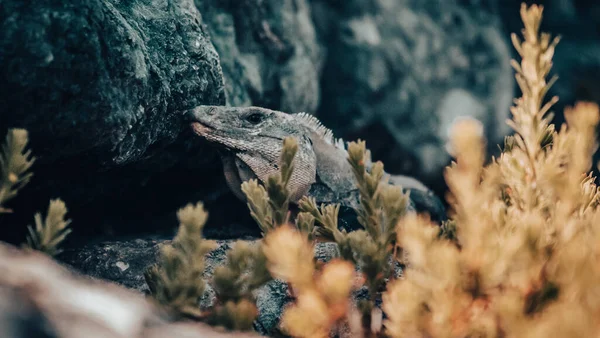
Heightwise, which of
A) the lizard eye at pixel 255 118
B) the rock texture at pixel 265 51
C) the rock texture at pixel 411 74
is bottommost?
the lizard eye at pixel 255 118

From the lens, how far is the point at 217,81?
3.96 meters

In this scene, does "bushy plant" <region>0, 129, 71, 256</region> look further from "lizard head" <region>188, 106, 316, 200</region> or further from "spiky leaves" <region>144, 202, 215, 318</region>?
"lizard head" <region>188, 106, 316, 200</region>

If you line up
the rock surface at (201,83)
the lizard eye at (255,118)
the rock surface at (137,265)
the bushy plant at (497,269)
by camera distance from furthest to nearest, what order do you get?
the lizard eye at (255,118), the rock surface at (137,265), the rock surface at (201,83), the bushy plant at (497,269)

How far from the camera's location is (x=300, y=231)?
248 centimetres

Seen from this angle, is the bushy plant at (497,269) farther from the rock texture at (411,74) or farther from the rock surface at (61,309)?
the rock texture at (411,74)

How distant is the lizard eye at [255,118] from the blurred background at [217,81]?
34 centimetres

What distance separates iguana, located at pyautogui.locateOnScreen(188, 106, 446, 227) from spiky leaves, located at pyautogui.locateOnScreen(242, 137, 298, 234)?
3.27ft

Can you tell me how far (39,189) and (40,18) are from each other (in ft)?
3.38

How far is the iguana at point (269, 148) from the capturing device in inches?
144

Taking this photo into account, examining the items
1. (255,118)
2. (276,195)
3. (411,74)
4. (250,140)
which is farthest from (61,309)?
(411,74)

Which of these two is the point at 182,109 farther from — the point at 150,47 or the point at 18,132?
the point at 18,132

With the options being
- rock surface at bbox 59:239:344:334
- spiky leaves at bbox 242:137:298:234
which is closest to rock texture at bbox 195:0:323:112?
rock surface at bbox 59:239:344:334

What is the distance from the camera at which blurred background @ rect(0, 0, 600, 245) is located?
2.54 metres

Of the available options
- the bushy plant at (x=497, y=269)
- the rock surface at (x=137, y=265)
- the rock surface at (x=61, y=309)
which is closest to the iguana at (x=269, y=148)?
the rock surface at (x=137, y=265)
